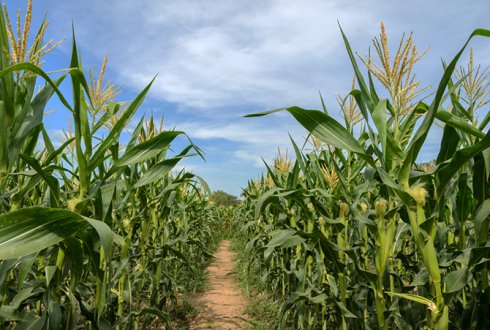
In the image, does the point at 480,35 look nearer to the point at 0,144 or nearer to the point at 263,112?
the point at 263,112

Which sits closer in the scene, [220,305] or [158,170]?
[158,170]

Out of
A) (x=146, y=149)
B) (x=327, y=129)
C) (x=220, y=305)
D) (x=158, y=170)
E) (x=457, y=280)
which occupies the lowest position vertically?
(x=220, y=305)

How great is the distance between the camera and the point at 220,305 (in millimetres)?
6020

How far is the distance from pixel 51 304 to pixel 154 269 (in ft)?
7.07

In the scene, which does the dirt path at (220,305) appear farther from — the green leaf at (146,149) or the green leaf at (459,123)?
the green leaf at (459,123)

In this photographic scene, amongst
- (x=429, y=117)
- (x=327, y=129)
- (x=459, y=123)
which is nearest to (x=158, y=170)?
(x=327, y=129)

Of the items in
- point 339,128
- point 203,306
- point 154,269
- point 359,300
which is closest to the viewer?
point 339,128

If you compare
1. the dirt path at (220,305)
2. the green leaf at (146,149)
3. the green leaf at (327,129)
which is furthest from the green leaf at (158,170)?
the dirt path at (220,305)

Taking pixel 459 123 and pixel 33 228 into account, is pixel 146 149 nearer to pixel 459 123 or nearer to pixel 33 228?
pixel 33 228

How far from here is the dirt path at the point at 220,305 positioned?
16.2 feet

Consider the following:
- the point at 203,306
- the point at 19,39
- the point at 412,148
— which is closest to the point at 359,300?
the point at 412,148

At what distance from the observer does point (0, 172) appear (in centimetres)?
175

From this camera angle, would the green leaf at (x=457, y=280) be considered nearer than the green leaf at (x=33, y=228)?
No

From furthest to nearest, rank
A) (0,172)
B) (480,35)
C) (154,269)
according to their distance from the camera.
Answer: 1. (154,269)
2. (0,172)
3. (480,35)
